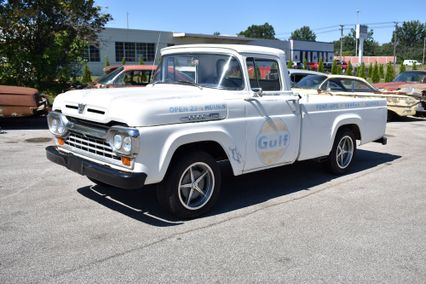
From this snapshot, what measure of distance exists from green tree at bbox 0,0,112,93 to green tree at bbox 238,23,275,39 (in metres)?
127

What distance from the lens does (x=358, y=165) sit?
8.05 meters

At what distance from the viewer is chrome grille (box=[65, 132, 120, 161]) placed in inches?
184

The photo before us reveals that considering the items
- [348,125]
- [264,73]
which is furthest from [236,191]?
[348,125]

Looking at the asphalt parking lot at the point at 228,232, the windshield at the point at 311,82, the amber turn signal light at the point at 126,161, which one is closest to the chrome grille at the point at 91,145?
the amber turn signal light at the point at 126,161

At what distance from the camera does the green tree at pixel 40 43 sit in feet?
43.1

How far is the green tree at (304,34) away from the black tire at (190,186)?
148 m

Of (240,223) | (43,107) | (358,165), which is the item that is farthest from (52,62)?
(240,223)

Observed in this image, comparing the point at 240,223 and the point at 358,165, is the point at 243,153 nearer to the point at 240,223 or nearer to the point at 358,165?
the point at 240,223

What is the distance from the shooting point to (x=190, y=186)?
4969mm

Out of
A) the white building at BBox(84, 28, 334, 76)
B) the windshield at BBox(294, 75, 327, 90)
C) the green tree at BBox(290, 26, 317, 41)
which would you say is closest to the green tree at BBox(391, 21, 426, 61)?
the green tree at BBox(290, 26, 317, 41)

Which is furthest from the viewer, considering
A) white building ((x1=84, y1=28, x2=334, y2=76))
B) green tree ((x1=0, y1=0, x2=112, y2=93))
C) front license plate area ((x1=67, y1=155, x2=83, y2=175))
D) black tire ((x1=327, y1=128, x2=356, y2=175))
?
white building ((x1=84, y1=28, x2=334, y2=76))

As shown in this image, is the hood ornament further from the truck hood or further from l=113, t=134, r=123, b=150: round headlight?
l=113, t=134, r=123, b=150: round headlight

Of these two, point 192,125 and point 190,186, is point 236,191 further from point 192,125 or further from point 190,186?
point 192,125

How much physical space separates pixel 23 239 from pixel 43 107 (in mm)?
7993
